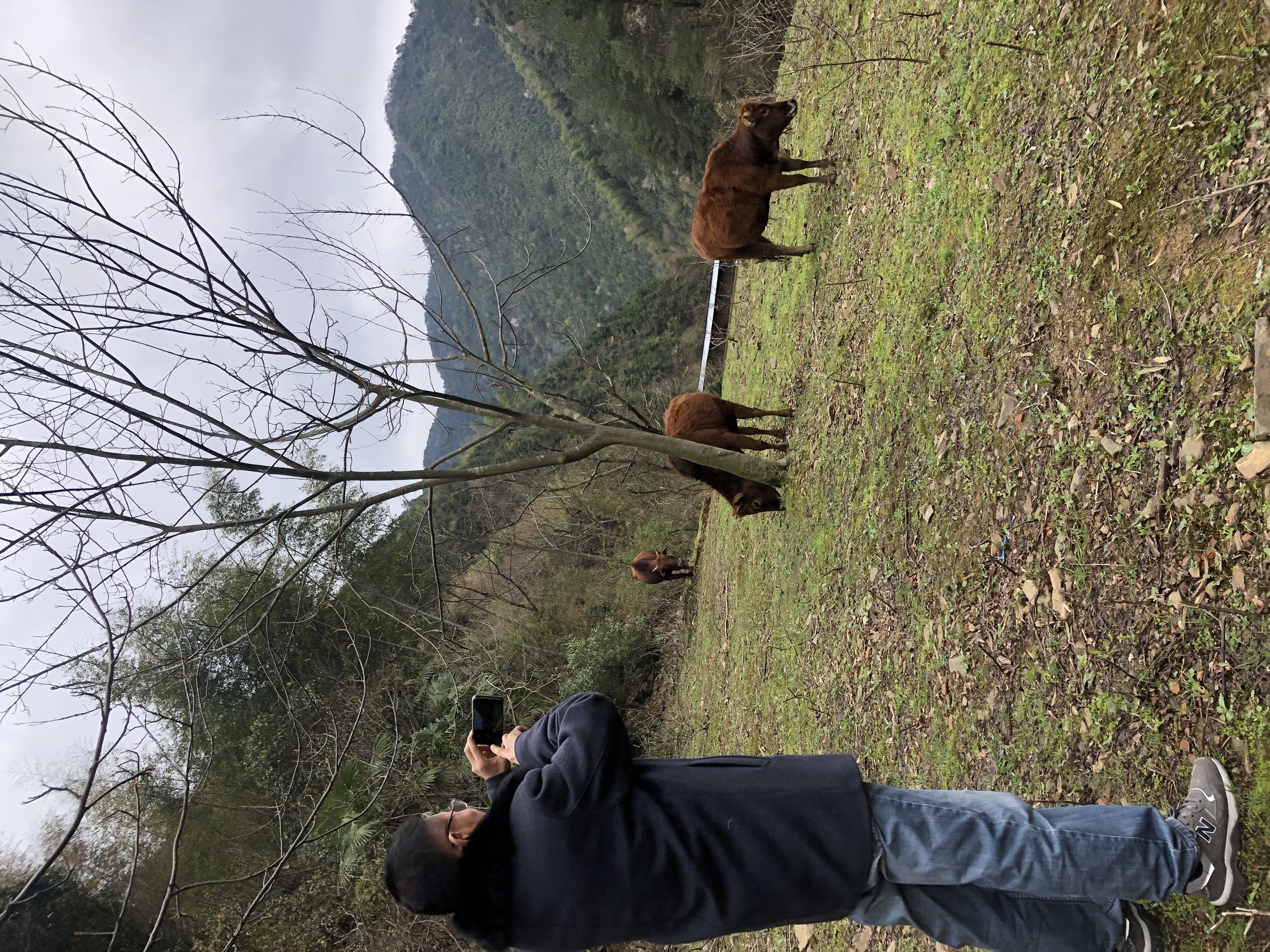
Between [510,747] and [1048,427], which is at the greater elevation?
[1048,427]

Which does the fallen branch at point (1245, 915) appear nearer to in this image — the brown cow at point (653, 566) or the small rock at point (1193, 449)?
the small rock at point (1193, 449)

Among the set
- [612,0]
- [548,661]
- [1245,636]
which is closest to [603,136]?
[612,0]

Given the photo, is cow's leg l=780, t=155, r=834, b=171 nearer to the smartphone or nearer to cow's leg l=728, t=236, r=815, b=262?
cow's leg l=728, t=236, r=815, b=262

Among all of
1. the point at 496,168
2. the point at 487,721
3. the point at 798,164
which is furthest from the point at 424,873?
the point at 496,168

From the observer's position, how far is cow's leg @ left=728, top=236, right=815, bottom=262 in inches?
280

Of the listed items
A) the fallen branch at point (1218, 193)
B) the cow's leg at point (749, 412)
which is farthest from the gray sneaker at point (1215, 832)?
the cow's leg at point (749, 412)

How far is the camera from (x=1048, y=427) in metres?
3.24

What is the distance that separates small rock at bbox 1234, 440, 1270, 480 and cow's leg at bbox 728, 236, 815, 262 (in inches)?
203

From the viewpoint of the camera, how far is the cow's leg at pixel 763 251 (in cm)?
711

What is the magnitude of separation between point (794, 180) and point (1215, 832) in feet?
19.2

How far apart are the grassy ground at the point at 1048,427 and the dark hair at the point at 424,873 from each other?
2256mm

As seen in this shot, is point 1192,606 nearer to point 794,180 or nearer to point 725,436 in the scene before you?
point 725,436

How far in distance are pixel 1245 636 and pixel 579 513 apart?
496 inches

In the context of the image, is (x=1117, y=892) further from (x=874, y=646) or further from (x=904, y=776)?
(x=874, y=646)
